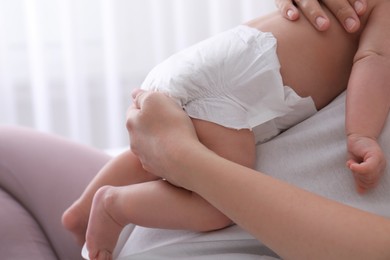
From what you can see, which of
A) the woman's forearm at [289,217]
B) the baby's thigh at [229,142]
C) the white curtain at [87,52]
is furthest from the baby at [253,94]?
the white curtain at [87,52]

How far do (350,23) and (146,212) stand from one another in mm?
505

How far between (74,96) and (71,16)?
1.15 feet

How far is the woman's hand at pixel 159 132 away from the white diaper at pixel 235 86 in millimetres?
38

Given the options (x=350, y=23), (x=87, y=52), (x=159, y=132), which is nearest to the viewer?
(x=159, y=132)

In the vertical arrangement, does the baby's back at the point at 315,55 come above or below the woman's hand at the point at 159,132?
above

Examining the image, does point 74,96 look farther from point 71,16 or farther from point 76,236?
point 76,236

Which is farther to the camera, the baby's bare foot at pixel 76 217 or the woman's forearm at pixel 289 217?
the baby's bare foot at pixel 76 217

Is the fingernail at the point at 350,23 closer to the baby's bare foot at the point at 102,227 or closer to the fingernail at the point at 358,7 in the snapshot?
the fingernail at the point at 358,7

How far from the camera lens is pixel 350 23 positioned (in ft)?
4.15

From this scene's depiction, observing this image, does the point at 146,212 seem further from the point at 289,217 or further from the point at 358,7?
the point at 358,7

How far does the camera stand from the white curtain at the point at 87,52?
2.98m

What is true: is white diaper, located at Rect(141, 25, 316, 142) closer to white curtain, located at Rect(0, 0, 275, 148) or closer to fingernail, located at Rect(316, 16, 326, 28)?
fingernail, located at Rect(316, 16, 326, 28)

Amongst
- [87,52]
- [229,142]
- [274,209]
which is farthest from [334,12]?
[87,52]

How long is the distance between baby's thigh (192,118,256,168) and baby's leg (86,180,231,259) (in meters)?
0.09
